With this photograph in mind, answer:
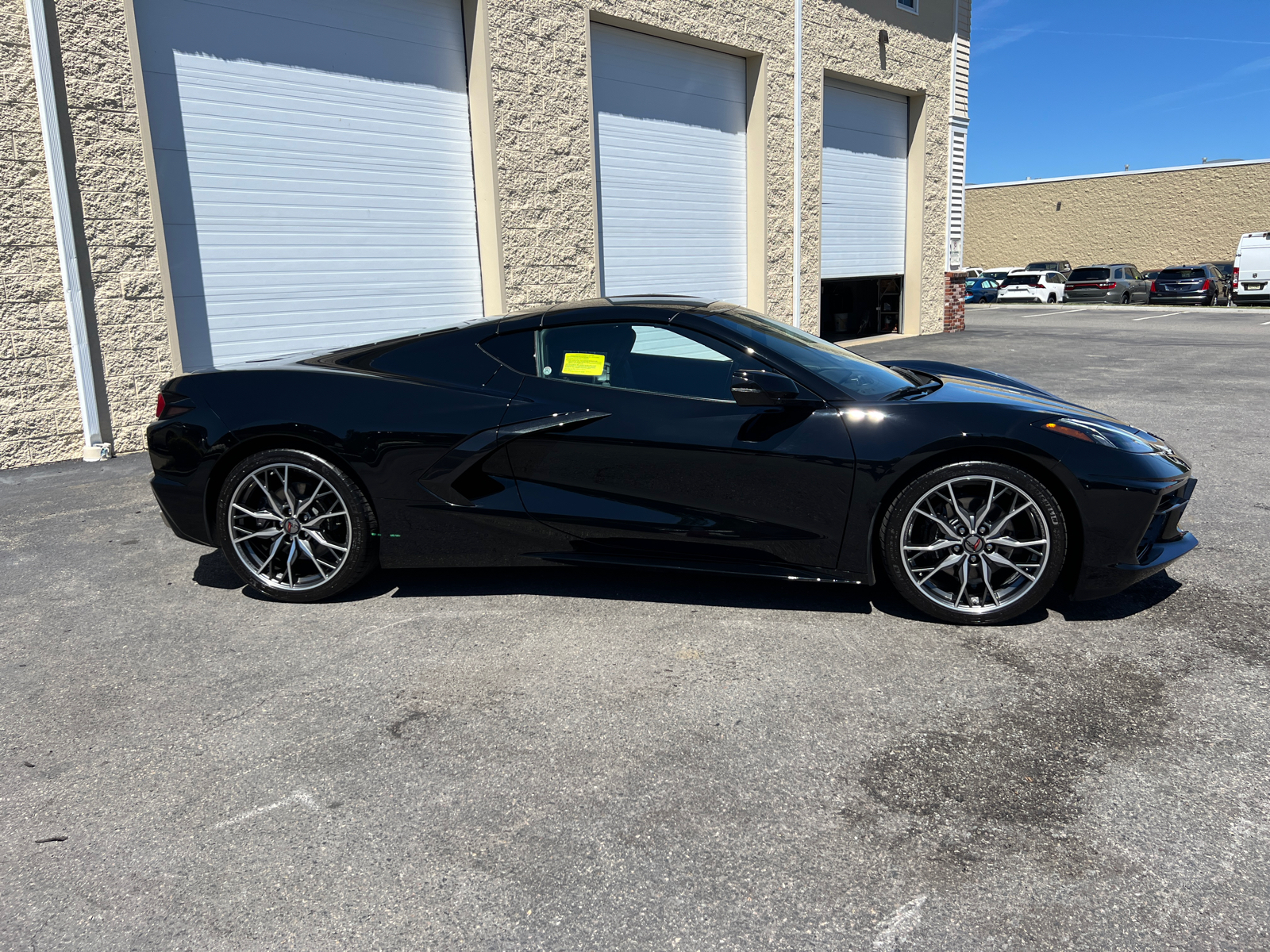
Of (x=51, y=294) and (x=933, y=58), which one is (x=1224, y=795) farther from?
(x=933, y=58)

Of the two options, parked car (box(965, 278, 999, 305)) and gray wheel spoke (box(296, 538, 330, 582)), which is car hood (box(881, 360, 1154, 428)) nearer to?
gray wheel spoke (box(296, 538, 330, 582))

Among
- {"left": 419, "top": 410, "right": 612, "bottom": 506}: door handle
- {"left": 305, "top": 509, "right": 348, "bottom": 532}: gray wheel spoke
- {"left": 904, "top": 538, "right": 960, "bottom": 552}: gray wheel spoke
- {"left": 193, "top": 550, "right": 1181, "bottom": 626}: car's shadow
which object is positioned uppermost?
{"left": 419, "top": 410, "right": 612, "bottom": 506}: door handle

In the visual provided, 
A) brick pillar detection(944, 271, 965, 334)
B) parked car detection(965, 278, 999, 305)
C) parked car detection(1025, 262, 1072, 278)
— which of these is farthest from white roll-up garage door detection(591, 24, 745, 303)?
parked car detection(1025, 262, 1072, 278)

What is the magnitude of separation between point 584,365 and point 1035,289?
Answer: 36.2 m

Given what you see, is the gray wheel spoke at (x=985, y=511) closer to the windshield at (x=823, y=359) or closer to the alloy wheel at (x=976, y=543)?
the alloy wheel at (x=976, y=543)

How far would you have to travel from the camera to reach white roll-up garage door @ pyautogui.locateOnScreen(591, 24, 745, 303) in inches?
449

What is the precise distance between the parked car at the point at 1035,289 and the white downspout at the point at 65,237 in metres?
34.7

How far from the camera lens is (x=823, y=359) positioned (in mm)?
4141

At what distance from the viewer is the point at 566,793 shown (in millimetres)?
2553

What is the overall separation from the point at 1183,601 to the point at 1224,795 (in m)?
1.64

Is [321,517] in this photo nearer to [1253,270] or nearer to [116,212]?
[116,212]

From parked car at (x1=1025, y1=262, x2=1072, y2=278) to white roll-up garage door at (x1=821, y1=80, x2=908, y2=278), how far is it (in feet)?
92.0

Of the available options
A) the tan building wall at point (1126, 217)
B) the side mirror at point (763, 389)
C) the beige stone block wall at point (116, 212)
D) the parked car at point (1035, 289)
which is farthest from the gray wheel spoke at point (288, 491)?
the tan building wall at point (1126, 217)

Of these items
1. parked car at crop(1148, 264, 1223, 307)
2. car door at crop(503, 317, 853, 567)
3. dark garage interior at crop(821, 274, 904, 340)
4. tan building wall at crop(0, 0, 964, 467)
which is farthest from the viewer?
parked car at crop(1148, 264, 1223, 307)
